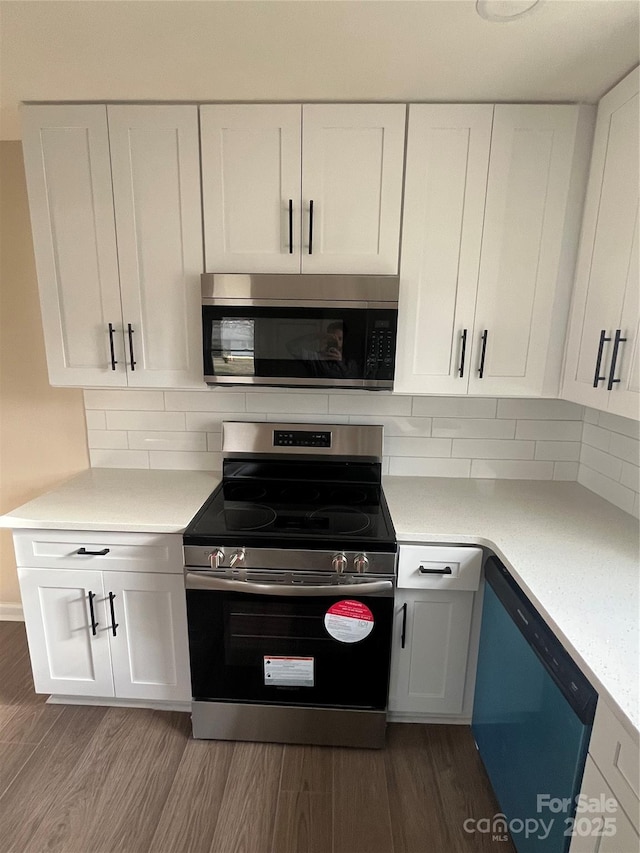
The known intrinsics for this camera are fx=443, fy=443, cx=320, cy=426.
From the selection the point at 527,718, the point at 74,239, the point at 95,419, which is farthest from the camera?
the point at 95,419

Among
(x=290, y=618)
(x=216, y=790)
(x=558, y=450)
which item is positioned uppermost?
(x=558, y=450)

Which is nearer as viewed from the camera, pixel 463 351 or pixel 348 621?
pixel 348 621

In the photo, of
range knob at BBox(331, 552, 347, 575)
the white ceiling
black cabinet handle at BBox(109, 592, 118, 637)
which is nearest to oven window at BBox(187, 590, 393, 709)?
range knob at BBox(331, 552, 347, 575)

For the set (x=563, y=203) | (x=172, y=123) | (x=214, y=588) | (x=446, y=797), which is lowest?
(x=446, y=797)

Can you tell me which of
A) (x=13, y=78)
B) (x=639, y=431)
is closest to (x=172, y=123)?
(x=13, y=78)

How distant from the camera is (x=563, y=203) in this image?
1.60m

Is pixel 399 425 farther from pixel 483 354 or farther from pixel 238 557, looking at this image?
pixel 238 557

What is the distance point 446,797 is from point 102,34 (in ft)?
8.56

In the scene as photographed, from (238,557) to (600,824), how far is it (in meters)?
1.10

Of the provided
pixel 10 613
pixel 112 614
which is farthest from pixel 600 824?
pixel 10 613

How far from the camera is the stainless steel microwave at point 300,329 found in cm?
163

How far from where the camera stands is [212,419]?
2080mm

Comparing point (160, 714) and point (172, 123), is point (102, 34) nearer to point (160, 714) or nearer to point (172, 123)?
point (172, 123)

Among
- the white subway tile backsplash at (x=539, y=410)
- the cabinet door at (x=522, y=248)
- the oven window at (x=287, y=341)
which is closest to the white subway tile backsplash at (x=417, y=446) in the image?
the white subway tile backsplash at (x=539, y=410)
